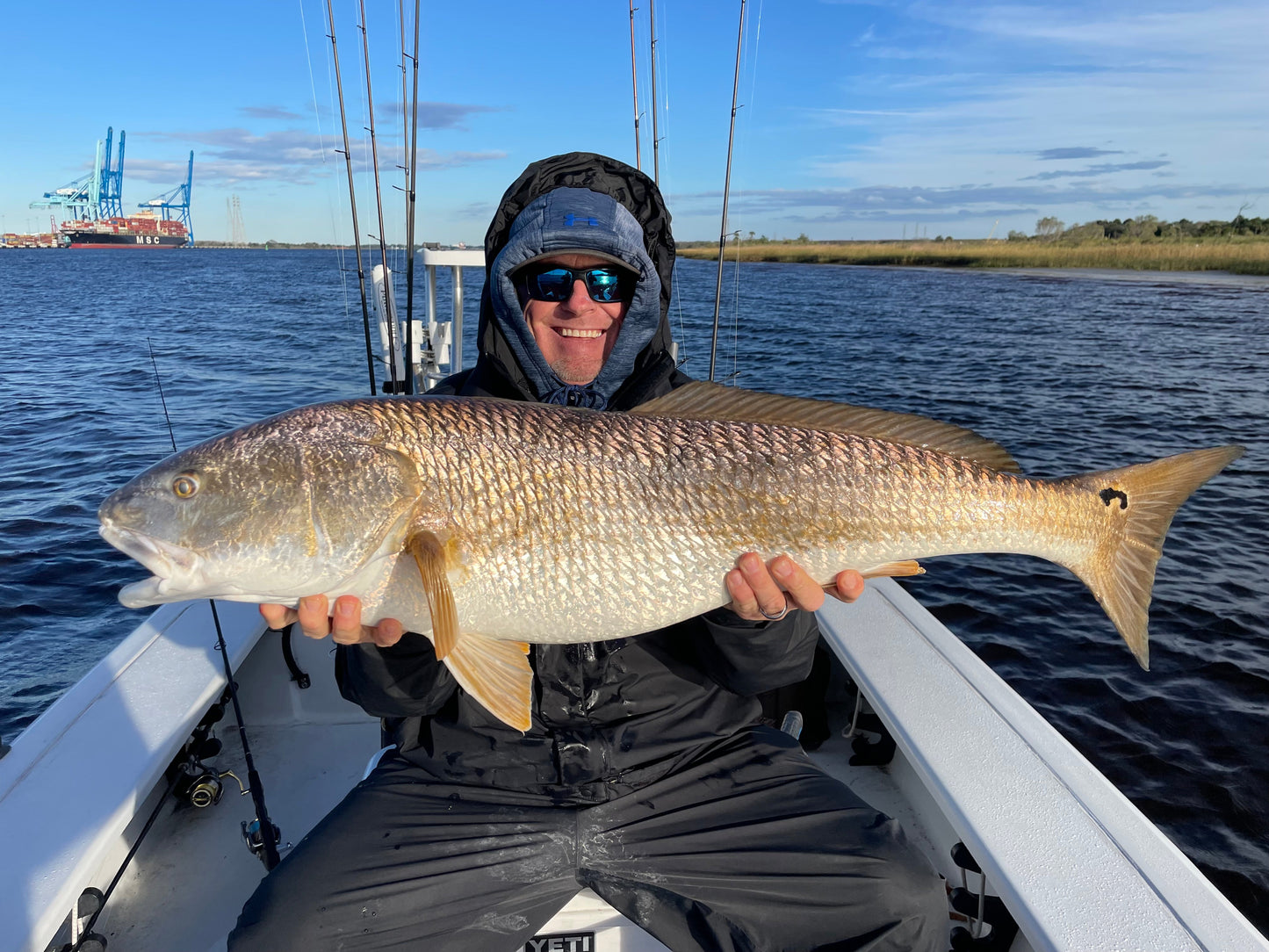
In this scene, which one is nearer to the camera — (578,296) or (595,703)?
(595,703)

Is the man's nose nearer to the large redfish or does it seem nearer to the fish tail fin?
the large redfish

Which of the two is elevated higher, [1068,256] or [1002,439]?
[1068,256]

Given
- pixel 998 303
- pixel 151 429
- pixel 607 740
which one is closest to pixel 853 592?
pixel 607 740

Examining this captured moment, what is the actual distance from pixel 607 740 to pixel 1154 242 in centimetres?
7357

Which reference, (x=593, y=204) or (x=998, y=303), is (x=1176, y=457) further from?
(x=998, y=303)

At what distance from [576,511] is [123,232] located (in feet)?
513

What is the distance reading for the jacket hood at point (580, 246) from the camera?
10.9 ft

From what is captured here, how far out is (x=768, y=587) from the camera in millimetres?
2416

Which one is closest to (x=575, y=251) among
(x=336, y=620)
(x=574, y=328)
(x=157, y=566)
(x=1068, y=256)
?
(x=574, y=328)

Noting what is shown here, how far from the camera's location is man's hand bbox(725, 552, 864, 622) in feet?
7.91

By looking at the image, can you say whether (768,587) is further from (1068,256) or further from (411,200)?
(1068,256)

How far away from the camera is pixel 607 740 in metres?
2.53

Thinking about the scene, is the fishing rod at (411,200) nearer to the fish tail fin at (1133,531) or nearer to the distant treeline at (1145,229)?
the fish tail fin at (1133,531)

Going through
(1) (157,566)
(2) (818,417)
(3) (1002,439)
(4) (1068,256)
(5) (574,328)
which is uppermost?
(4) (1068,256)
